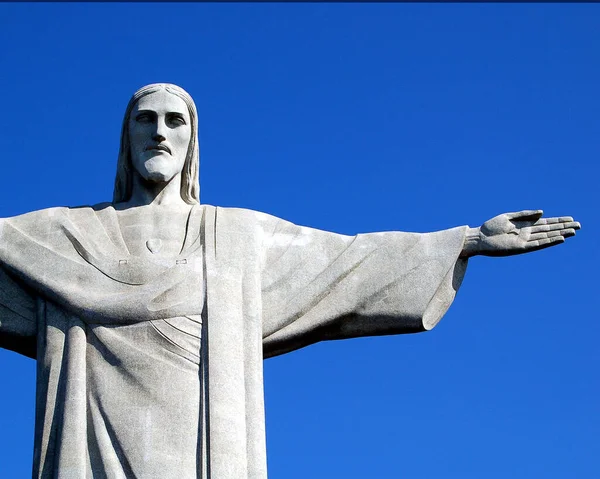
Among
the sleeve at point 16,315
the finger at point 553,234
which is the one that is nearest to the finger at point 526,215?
the finger at point 553,234

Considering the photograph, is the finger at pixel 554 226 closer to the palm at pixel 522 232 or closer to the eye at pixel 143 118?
the palm at pixel 522 232

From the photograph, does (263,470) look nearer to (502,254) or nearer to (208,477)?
(208,477)

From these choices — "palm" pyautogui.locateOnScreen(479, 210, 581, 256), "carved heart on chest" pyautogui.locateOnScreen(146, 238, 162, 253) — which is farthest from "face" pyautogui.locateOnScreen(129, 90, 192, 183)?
"palm" pyautogui.locateOnScreen(479, 210, 581, 256)

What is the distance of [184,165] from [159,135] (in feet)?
2.10

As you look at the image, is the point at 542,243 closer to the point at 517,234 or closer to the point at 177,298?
the point at 517,234

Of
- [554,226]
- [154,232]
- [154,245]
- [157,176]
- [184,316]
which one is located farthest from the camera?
[157,176]

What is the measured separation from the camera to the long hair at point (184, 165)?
58.6 ft

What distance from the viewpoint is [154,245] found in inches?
663

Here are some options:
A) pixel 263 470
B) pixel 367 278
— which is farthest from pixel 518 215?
pixel 263 470

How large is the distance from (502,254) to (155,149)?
15.0 feet

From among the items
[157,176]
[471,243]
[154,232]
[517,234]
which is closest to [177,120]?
[157,176]

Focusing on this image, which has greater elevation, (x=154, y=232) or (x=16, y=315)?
(x=154, y=232)

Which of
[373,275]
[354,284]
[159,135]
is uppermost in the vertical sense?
[159,135]

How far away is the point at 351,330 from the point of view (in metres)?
17.2
